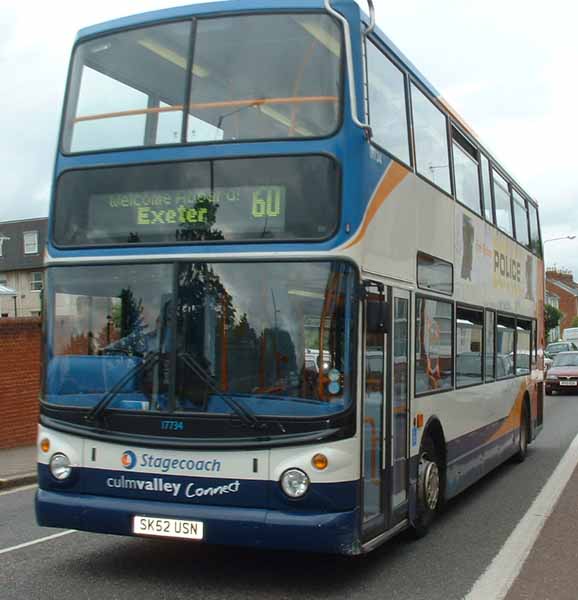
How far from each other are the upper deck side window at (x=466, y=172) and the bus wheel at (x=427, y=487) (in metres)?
2.78

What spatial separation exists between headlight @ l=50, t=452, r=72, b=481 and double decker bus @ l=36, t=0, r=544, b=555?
0.04 ft

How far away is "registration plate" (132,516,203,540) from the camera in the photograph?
630 centimetres

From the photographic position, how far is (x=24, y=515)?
980cm

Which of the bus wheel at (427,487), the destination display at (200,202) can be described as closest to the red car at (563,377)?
the bus wheel at (427,487)

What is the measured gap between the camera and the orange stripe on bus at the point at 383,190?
21.6ft

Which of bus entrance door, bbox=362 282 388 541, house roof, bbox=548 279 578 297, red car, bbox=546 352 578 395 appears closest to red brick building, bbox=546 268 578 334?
house roof, bbox=548 279 578 297

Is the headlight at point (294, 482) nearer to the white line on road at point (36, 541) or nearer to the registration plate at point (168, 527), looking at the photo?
the registration plate at point (168, 527)

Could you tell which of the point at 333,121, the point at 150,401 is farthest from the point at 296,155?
the point at 150,401

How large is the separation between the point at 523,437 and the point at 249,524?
8.79 metres

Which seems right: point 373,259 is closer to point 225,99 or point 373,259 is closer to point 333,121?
point 333,121

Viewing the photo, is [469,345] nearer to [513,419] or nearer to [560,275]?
[513,419]

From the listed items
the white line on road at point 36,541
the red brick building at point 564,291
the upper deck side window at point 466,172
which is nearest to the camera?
the white line on road at point 36,541

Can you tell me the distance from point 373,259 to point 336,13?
5.96 feet

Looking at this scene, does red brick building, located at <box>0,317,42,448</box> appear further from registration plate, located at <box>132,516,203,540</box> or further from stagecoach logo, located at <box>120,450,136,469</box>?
registration plate, located at <box>132,516,203,540</box>
